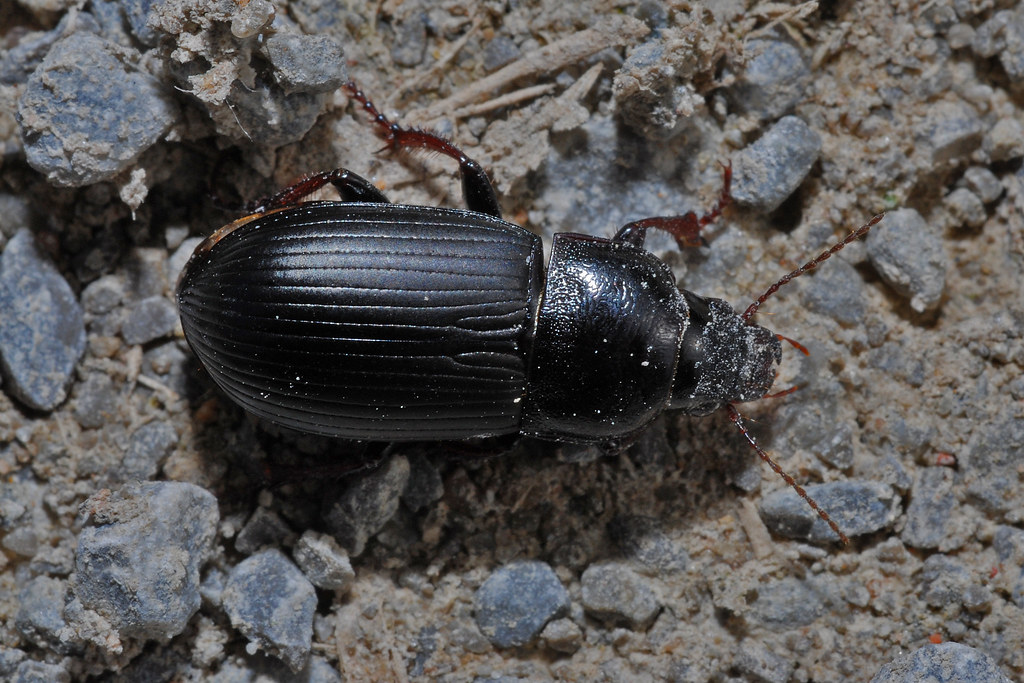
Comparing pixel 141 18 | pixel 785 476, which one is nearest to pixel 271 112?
pixel 141 18

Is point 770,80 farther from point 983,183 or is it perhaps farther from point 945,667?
point 945,667

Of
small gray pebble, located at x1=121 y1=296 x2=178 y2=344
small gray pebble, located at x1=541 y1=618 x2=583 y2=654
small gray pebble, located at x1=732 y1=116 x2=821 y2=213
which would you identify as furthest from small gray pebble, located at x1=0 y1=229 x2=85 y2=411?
small gray pebble, located at x1=732 y1=116 x2=821 y2=213

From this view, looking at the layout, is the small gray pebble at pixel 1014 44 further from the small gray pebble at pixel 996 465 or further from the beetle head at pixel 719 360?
the beetle head at pixel 719 360

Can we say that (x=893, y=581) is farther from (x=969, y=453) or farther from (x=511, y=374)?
(x=511, y=374)

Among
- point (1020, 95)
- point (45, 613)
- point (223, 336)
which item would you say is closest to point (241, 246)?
point (223, 336)

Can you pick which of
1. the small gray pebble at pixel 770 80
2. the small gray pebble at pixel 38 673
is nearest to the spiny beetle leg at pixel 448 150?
the small gray pebble at pixel 770 80

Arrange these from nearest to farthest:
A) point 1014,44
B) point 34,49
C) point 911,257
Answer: point 34,49
point 911,257
point 1014,44

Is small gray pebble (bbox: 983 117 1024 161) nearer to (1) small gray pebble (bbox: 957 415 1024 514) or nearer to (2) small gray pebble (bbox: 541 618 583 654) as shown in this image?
(1) small gray pebble (bbox: 957 415 1024 514)

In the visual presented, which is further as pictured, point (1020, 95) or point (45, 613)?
point (1020, 95)
